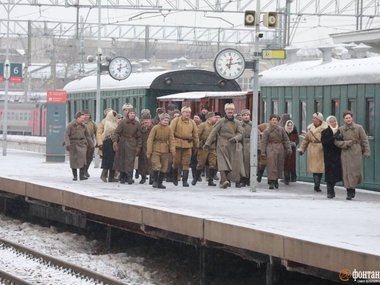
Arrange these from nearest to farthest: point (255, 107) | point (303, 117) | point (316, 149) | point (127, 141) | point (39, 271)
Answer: point (39, 271)
point (255, 107)
point (316, 149)
point (127, 141)
point (303, 117)

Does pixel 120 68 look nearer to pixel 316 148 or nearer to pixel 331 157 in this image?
pixel 316 148

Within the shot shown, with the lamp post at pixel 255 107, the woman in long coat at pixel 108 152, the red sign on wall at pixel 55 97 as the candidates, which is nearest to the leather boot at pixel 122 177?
the woman in long coat at pixel 108 152

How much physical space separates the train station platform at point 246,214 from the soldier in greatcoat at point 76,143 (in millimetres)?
465

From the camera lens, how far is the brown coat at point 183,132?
79.1ft

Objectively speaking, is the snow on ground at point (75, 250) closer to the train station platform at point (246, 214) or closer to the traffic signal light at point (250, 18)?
the train station platform at point (246, 214)

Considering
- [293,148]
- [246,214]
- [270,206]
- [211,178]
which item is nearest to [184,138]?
[211,178]

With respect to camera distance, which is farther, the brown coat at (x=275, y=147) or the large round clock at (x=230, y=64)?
the brown coat at (x=275, y=147)

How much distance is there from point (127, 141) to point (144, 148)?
Answer: 0.66 meters

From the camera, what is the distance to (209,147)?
81.7 ft

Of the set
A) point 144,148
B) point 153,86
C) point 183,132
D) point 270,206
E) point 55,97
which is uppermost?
point 153,86

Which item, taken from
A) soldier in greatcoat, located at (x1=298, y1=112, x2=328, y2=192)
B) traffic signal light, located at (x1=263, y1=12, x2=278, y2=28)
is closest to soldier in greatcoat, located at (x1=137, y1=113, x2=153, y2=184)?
soldier in greatcoat, located at (x1=298, y1=112, x2=328, y2=192)

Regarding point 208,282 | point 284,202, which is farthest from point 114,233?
point 208,282

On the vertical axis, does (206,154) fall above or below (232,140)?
below

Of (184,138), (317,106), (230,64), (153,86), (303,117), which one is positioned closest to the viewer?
(230,64)
